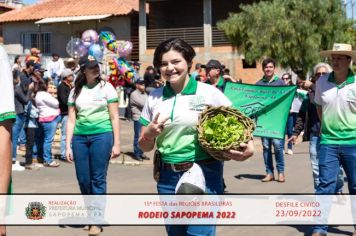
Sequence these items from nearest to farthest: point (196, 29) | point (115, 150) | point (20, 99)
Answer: point (115, 150) < point (20, 99) < point (196, 29)

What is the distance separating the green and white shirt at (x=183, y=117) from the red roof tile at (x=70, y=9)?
107ft

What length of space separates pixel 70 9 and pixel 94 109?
110 ft

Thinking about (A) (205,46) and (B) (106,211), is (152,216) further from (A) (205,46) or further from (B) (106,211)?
(A) (205,46)

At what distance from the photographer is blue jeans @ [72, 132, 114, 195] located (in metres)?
6.35

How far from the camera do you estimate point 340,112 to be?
599 centimetres

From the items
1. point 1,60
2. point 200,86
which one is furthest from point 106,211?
point 1,60

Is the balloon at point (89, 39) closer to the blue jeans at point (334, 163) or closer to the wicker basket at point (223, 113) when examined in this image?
the blue jeans at point (334, 163)

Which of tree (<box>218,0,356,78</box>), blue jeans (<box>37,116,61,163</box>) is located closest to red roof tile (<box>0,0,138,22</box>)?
tree (<box>218,0,356,78</box>)

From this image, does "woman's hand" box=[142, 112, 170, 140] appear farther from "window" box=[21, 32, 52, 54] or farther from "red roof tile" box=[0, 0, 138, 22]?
"window" box=[21, 32, 52, 54]

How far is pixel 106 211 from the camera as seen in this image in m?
7.28

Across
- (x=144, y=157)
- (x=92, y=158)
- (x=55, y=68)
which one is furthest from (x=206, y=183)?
(x=55, y=68)

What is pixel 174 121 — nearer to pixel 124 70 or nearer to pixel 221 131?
pixel 221 131

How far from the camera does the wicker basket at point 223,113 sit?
3783 millimetres

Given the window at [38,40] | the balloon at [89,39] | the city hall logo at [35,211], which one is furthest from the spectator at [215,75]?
the window at [38,40]
